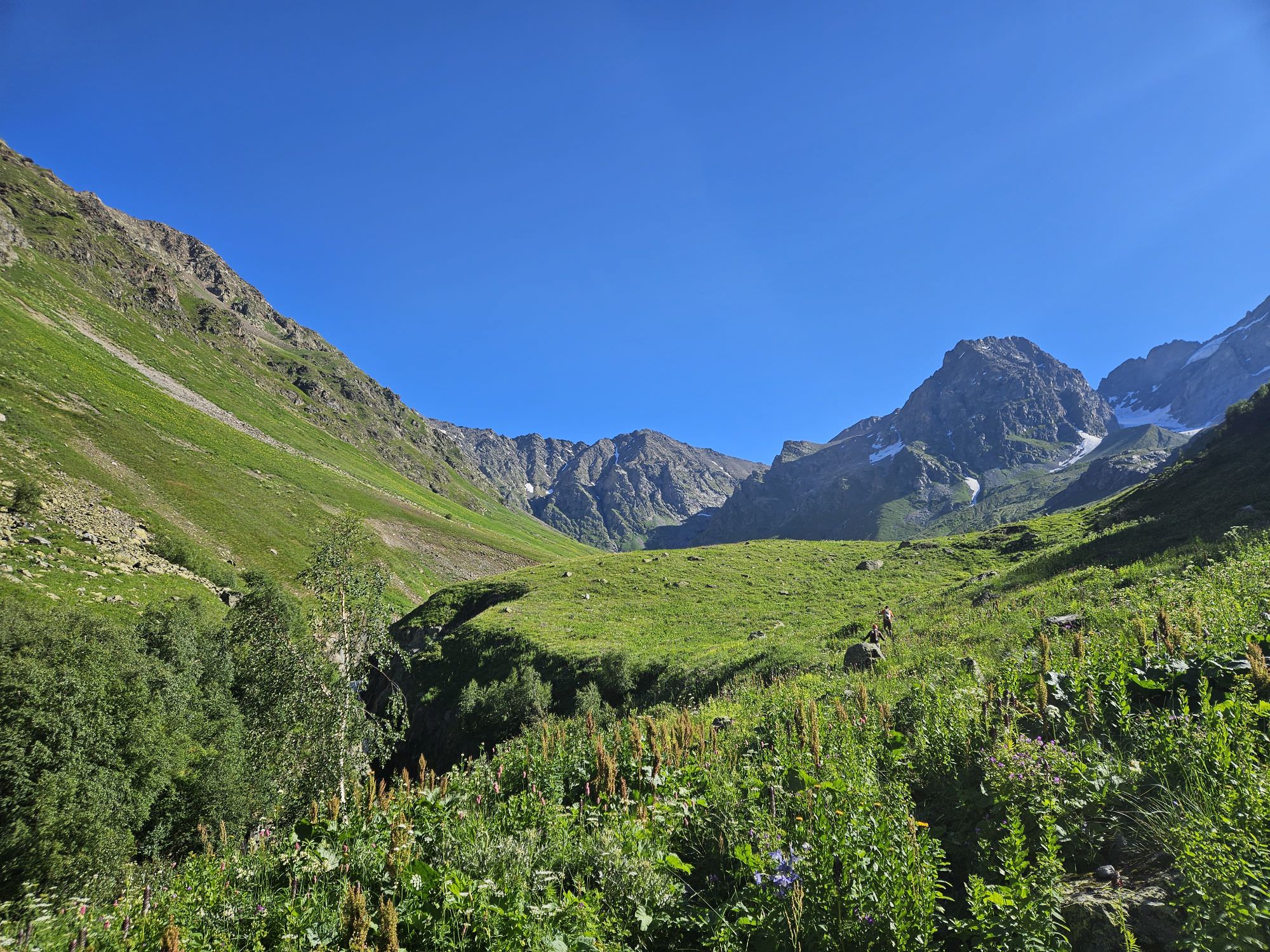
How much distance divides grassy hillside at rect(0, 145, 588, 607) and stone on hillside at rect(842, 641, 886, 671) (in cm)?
5283

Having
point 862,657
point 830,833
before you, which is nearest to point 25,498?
point 862,657

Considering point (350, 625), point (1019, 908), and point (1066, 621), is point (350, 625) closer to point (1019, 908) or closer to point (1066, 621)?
point (1019, 908)

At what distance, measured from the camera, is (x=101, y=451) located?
71188 millimetres

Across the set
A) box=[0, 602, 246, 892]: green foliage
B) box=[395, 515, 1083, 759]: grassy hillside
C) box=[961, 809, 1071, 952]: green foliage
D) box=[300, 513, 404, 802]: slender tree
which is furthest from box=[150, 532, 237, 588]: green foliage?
box=[961, 809, 1071, 952]: green foliage

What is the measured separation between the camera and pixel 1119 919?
3.85 meters

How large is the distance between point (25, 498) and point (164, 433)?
5575cm

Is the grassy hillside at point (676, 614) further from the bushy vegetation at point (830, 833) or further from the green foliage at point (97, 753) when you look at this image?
the bushy vegetation at point (830, 833)

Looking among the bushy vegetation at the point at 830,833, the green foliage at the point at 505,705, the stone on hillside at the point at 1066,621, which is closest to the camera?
the bushy vegetation at the point at 830,833

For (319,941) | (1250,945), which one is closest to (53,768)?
(319,941)

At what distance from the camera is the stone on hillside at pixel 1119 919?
384 cm

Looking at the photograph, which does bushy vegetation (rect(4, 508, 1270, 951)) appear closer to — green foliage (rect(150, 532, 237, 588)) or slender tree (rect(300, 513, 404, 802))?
slender tree (rect(300, 513, 404, 802))

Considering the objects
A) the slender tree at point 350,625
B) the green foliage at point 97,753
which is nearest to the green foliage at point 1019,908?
the slender tree at point 350,625

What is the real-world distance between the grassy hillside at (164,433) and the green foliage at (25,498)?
2412mm

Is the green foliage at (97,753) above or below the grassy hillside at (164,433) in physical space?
below
